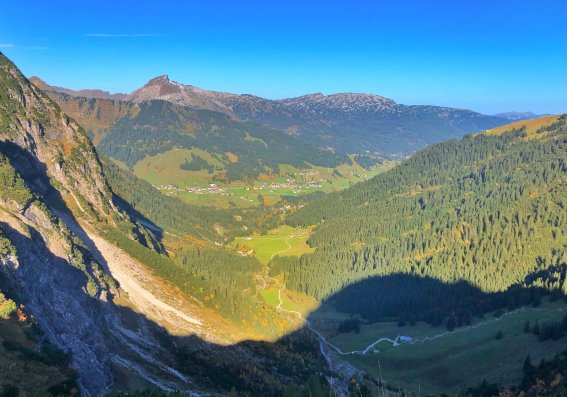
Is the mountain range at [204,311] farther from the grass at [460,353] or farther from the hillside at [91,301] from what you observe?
the grass at [460,353]

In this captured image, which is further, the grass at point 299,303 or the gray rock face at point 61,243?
the grass at point 299,303

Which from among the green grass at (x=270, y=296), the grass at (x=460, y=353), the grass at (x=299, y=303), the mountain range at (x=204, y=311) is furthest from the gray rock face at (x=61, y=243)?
the grass at (x=299, y=303)

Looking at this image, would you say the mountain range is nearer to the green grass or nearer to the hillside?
the hillside

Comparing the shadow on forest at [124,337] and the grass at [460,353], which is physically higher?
the shadow on forest at [124,337]

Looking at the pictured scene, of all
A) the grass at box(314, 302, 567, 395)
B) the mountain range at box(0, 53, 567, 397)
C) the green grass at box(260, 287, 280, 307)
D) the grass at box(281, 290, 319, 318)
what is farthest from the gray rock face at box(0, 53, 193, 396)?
the grass at box(281, 290, 319, 318)

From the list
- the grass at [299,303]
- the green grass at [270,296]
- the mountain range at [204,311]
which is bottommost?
the grass at [299,303]

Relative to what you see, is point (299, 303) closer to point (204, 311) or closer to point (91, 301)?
point (204, 311)
